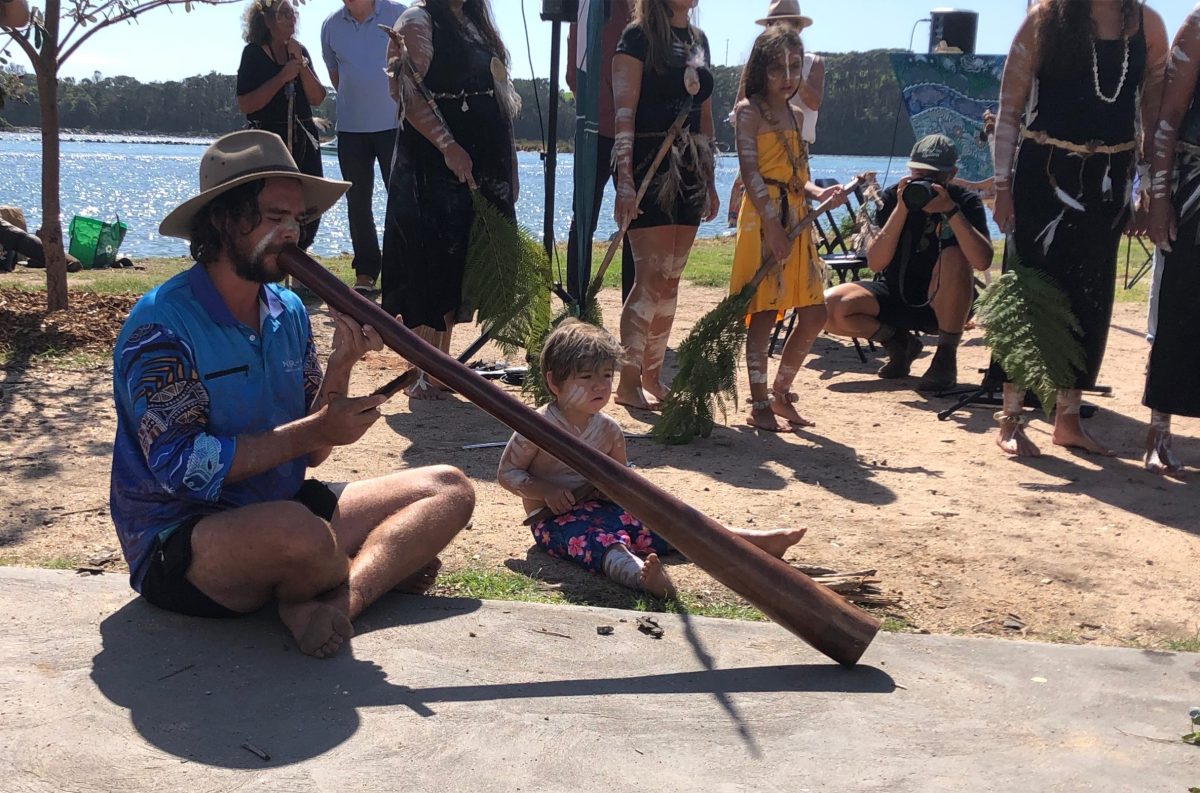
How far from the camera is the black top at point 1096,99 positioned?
17.0 ft

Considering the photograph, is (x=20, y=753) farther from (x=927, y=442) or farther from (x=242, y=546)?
(x=927, y=442)

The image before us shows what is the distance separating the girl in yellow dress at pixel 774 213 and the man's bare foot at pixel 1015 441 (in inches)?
36.9

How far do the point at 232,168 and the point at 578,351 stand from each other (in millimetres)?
1297

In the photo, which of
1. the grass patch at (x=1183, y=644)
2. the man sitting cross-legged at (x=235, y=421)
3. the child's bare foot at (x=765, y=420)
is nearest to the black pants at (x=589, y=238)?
the child's bare foot at (x=765, y=420)

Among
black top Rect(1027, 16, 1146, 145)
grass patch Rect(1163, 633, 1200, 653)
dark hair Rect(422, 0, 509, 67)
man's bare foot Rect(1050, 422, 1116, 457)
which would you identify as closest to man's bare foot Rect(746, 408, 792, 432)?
man's bare foot Rect(1050, 422, 1116, 457)

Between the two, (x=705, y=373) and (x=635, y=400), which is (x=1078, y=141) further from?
(x=635, y=400)

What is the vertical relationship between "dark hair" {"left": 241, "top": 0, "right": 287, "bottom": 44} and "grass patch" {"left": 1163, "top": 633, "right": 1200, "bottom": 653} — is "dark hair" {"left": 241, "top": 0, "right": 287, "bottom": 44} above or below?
above

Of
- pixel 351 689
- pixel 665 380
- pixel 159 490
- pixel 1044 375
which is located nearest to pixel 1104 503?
pixel 1044 375

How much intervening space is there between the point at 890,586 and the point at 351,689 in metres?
1.78

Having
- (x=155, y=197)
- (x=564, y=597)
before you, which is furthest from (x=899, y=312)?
(x=155, y=197)

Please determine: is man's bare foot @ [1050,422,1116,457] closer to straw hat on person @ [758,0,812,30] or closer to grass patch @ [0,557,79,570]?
straw hat on person @ [758,0,812,30]

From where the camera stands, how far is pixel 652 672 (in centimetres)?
307

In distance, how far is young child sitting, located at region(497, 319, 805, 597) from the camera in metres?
3.91

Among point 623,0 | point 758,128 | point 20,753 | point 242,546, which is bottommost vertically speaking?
point 20,753
